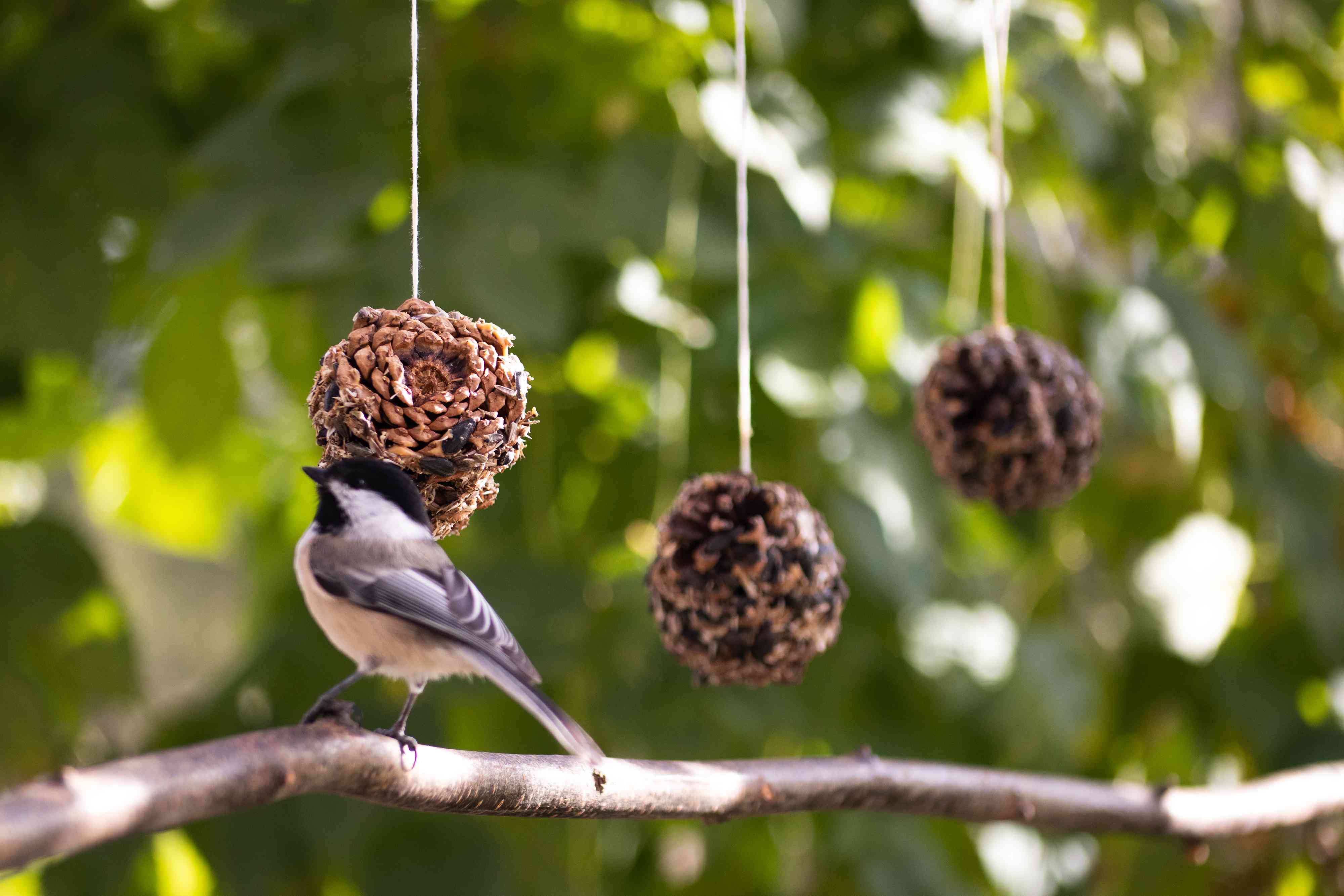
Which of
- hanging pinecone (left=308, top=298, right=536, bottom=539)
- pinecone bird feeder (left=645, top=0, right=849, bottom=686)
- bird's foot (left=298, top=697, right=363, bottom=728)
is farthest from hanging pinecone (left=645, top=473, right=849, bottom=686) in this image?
bird's foot (left=298, top=697, right=363, bottom=728)

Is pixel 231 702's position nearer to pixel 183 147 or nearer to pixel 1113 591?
pixel 183 147

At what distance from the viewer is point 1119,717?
154 centimetres

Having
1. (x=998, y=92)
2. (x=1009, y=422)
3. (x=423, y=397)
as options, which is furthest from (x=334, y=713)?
(x=998, y=92)

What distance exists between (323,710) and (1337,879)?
4.73ft

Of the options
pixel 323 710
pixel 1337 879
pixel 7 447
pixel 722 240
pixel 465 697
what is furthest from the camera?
pixel 1337 879

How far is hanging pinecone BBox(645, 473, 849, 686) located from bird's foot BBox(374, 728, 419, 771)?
0.98 ft

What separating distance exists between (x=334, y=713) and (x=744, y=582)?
0.31 meters

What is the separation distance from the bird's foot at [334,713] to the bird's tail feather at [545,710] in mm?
55

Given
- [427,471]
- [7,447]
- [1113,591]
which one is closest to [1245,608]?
[1113,591]

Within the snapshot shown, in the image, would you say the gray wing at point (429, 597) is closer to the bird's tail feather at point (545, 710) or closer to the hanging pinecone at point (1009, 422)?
the bird's tail feather at point (545, 710)

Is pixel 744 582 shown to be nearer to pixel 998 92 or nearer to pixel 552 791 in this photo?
pixel 552 791

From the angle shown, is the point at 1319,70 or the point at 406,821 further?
the point at 1319,70

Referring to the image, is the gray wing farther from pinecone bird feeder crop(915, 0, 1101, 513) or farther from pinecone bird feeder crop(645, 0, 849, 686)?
pinecone bird feeder crop(915, 0, 1101, 513)

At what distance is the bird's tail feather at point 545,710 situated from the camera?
0.47m
